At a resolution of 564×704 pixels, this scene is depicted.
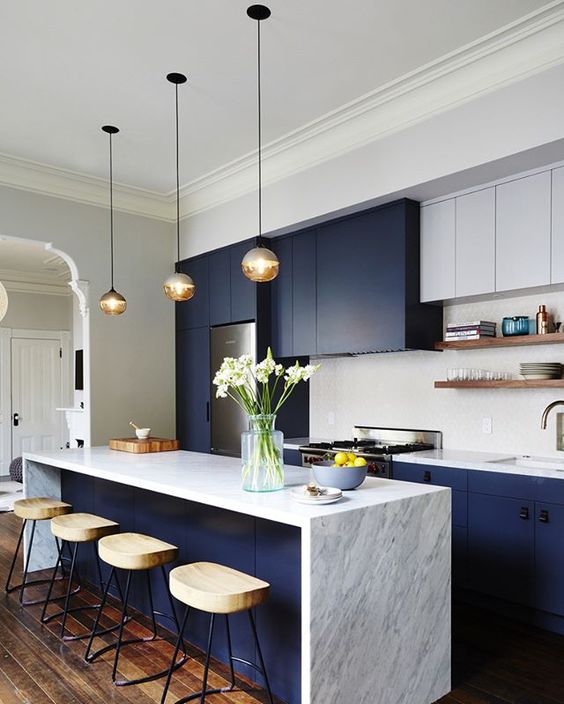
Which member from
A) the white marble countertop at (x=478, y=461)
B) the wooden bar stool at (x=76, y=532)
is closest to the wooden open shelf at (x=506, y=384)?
the white marble countertop at (x=478, y=461)

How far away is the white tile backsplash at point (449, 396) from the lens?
151 inches

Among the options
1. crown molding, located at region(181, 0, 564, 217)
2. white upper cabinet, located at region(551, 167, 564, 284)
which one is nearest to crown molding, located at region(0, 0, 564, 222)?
crown molding, located at region(181, 0, 564, 217)

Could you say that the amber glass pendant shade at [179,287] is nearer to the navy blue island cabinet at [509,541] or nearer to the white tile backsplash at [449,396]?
the white tile backsplash at [449,396]

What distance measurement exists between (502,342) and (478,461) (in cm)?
78

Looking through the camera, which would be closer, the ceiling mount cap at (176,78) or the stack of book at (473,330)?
the ceiling mount cap at (176,78)

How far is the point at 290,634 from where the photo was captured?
2.53m

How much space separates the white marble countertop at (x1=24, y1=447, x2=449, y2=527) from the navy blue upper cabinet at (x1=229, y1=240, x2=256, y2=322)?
5.60 feet

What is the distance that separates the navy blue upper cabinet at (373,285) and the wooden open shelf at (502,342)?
20 centimetres

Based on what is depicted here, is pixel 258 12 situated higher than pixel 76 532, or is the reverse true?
pixel 258 12

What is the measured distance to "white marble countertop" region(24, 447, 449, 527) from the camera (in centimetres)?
224

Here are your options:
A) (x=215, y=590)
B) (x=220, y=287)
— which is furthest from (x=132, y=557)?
(x=220, y=287)

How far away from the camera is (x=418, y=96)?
3.79 metres

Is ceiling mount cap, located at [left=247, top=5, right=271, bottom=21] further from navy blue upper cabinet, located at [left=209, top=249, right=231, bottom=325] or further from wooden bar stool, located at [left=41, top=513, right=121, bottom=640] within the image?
wooden bar stool, located at [left=41, top=513, right=121, bottom=640]

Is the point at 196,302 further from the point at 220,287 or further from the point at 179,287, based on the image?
the point at 179,287
